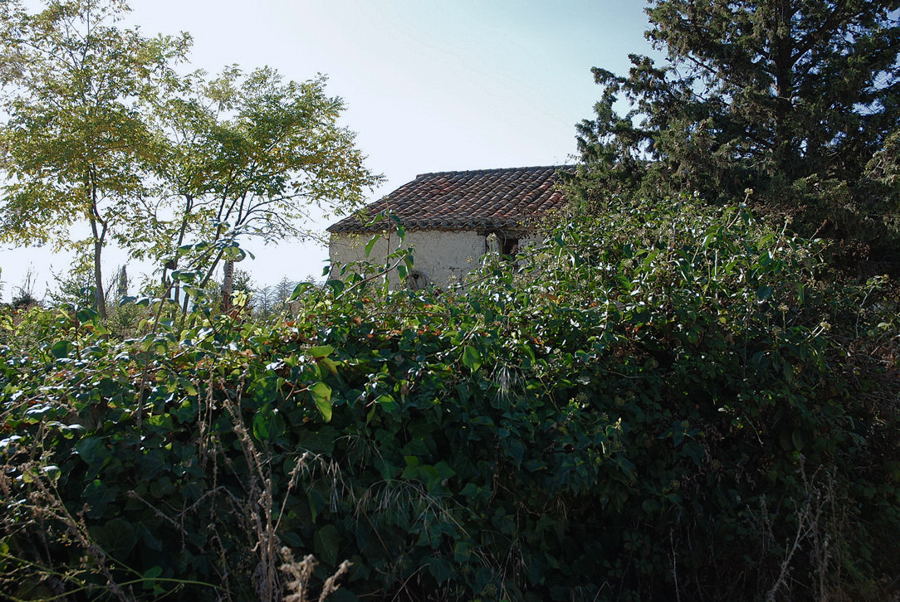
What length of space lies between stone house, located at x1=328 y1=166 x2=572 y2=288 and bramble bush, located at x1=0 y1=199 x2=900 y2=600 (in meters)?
8.83

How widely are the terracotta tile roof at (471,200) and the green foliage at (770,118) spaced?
2.32 metres

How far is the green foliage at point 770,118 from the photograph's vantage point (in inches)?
341

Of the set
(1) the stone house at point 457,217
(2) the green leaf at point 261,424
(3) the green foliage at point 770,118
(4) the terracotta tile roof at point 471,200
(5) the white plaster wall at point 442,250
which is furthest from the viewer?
(5) the white plaster wall at point 442,250

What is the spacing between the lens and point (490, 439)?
2520 mm

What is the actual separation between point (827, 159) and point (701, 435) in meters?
8.59

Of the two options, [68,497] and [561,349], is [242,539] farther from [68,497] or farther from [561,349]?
[561,349]

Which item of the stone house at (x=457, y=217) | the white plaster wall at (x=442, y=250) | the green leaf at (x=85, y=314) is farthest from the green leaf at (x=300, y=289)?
the white plaster wall at (x=442, y=250)

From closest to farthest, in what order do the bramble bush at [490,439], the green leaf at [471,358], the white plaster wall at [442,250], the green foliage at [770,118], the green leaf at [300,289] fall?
the bramble bush at [490,439] < the green leaf at [471,358] < the green leaf at [300,289] < the green foliage at [770,118] < the white plaster wall at [442,250]

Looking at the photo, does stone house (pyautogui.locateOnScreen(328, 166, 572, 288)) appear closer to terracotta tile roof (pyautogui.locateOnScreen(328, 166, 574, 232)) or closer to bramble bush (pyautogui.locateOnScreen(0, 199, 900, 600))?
terracotta tile roof (pyautogui.locateOnScreen(328, 166, 574, 232))

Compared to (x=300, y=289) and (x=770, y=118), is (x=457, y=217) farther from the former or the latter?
(x=300, y=289)

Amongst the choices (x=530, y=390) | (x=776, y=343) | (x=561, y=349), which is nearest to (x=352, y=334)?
(x=530, y=390)

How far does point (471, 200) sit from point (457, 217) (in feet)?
5.00

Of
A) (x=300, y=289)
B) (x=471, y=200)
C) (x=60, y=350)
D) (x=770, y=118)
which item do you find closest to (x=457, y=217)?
(x=471, y=200)

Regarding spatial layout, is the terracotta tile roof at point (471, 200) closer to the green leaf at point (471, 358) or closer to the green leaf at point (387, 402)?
the green leaf at point (471, 358)
